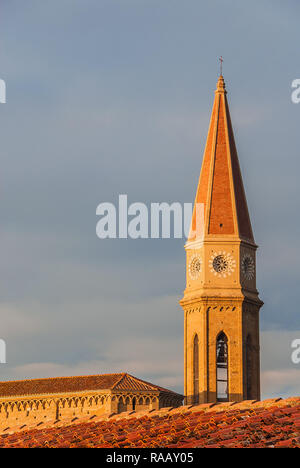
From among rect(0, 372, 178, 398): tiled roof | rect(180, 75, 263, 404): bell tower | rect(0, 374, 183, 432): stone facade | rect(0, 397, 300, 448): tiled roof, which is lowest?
rect(0, 397, 300, 448): tiled roof

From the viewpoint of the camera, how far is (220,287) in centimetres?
7938

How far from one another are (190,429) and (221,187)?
54923mm

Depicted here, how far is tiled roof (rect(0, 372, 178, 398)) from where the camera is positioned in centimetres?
7719

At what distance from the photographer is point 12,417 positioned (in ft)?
263

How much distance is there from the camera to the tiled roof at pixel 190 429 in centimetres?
2438

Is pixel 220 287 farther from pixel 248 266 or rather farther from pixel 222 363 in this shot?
pixel 222 363

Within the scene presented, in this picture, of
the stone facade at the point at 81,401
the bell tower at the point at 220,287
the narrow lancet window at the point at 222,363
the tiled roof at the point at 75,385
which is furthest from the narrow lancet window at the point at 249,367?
the tiled roof at the point at 75,385

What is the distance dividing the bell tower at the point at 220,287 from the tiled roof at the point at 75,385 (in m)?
3.30

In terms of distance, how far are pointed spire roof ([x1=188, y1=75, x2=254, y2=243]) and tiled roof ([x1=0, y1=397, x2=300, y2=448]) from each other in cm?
4760

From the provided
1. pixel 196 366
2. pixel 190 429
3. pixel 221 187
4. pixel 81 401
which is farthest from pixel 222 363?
pixel 190 429

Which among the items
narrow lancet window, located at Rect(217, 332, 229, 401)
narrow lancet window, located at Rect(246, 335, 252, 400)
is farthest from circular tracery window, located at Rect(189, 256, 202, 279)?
narrow lancet window, located at Rect(246, 335, 252, 400)

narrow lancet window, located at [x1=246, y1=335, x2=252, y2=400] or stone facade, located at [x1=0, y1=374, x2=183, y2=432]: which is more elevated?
→ narrow lancet window, located at [x1=246, y1=335, x2=252, y2=400]

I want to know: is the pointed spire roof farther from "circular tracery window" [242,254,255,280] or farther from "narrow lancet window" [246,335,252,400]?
"narrow lancet window" [246,335,252,400]

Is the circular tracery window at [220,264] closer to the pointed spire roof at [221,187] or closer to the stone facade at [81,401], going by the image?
the pointed spire roof at [221,187]
